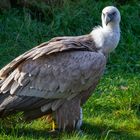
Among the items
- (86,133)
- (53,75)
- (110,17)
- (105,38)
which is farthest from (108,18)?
(86,133)

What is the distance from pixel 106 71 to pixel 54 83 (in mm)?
2636

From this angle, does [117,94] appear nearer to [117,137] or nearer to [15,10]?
[117,137]

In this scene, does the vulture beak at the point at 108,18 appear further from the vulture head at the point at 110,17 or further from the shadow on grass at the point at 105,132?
the shadow on grass at the point at 105,132

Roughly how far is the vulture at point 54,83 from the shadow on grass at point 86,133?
0.16 metres

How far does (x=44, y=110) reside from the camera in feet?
22.0

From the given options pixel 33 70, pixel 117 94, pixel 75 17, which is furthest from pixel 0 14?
pixel 33 70

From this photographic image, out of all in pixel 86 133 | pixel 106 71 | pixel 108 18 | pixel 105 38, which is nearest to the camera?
pixel 86 133

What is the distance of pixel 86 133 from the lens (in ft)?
22.6

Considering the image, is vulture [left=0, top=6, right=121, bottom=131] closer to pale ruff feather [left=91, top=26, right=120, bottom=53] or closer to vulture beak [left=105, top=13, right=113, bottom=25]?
pale ruff feather [left=91, top=26, right=120, bottom=53]

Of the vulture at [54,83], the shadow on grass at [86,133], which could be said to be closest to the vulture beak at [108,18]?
the vulture at [54,83]

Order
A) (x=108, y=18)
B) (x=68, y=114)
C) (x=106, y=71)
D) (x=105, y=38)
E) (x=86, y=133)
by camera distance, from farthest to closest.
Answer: (x=106, y=71) → (x=108, y=18) → (x=105, y=38) → (x=86, y=133) → (x=68, y=114)

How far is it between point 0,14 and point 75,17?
53.1 inches

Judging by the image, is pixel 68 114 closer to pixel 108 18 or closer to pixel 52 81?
pixel 52 81

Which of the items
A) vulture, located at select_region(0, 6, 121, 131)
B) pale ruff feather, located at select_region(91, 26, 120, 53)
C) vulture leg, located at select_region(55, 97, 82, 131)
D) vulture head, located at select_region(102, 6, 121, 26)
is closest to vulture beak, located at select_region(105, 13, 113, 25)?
vulture head, located at select_region(102, 6, 121, 26)
